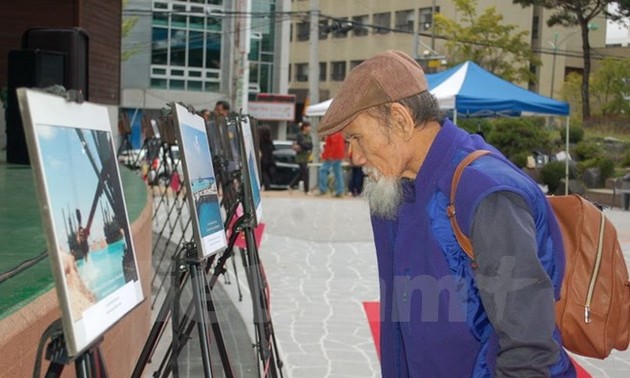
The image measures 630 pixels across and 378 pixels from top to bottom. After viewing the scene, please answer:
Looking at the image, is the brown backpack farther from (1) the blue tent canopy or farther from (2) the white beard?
(1) the blue tent canopy

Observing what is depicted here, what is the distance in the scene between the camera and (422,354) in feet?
7.00

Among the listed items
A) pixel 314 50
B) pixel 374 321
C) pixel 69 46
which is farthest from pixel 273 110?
pixel 374 321

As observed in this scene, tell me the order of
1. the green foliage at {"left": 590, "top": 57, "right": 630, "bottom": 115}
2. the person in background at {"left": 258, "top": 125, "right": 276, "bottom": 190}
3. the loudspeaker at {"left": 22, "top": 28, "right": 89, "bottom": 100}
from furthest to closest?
1. the green foliage at {"left": 590, "top": 57, "right": 630, "bottom": 115}
2. the person in background at {"left": 258, "top": 125, "right": 276, "bottom": 190}
3. the loudspeaker at {"left": 22, "top": 28, "right": 89, "bottom": 100}

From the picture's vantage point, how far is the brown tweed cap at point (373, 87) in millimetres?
2133

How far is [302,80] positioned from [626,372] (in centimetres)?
5630

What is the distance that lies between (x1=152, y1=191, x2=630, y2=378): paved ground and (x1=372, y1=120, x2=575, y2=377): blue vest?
3.12 m

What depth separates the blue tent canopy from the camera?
42.9 ft

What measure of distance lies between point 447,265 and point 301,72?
5971 centimetres

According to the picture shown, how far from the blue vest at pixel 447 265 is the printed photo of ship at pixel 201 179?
1033 mm

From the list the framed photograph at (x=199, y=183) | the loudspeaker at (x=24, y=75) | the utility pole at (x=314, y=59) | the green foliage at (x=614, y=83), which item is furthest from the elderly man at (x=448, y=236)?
the green foliage at (x=614, y=83)

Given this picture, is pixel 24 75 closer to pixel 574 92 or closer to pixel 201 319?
pixel 201 319

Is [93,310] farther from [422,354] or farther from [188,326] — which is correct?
[188,326]

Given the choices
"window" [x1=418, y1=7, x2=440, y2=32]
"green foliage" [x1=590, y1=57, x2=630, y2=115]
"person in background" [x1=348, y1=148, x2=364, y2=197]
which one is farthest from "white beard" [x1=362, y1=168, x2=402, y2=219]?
"window" [x1=418, y1=7, x2=440, y2=32]

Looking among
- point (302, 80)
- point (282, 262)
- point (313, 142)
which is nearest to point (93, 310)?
point (282, 262)
